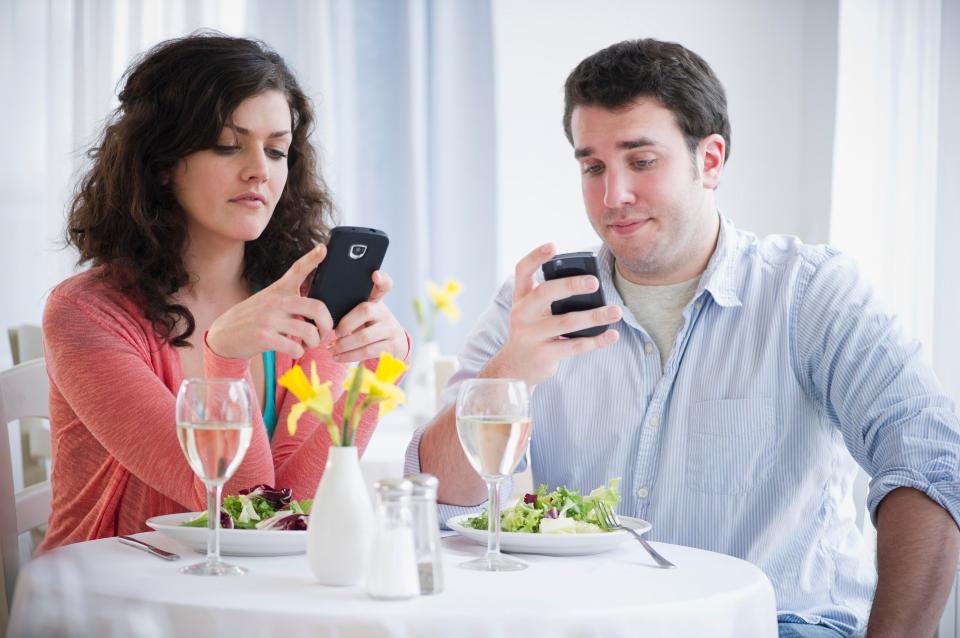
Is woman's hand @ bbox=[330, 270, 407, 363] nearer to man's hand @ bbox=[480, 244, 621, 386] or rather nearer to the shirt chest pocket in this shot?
man's hand @ bbox=[480, 244, 621, 386]

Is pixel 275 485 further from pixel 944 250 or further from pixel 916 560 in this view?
pixel 944 250

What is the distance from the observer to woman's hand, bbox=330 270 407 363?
1464 mm

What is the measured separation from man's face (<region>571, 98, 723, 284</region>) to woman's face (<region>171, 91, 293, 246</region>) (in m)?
0.54

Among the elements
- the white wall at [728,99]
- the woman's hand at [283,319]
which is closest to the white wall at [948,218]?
the white wall at [728,99]

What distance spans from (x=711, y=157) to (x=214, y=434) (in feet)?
3.94

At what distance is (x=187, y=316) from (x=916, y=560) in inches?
47.4

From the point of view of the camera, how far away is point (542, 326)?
147 cm

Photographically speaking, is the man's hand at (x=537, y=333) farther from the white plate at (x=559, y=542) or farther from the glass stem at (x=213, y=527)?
the glass stem at (x=213, y=527)

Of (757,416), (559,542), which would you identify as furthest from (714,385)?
(559,542)

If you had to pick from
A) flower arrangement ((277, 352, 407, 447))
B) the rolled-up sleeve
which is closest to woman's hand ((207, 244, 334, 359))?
flower arrangement ((277, 352, 407, 447))

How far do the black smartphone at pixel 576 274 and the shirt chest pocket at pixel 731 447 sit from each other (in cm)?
36

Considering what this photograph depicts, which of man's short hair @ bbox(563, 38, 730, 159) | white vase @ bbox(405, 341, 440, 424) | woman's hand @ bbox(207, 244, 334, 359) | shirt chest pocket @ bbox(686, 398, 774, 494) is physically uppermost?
man's short hair @ bbox(563, 38, 730, 159)

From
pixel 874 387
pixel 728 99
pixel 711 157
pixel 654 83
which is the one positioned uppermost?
pixel 728 99

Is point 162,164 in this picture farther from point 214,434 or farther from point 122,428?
point 214,434
